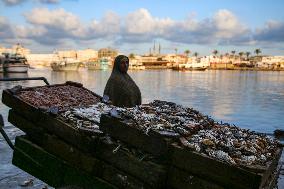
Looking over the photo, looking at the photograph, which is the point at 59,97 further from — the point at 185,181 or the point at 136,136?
the point at 185,181

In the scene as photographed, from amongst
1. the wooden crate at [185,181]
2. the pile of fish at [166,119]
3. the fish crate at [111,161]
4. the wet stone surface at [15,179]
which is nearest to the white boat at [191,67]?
the wet stone surface at [15,179]

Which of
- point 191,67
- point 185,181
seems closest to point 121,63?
point 185,181

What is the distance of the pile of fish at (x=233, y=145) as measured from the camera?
3021 millimetres

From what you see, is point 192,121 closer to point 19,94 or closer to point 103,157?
point 103,157

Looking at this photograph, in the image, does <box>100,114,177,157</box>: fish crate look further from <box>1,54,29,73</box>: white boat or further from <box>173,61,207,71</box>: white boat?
<box>173,61,207,71</box>: white boat

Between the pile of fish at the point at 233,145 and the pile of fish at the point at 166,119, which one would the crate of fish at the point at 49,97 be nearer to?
the pile of fish at the point at 166,119

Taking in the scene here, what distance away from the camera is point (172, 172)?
10.1 ft

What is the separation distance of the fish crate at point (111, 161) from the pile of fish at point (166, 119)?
0.94 ft

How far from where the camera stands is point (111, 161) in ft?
11.2

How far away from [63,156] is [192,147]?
5.05 feet

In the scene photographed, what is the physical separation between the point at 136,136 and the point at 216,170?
2.59ft

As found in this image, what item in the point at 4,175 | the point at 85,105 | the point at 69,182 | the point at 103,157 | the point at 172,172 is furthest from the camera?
the point at 4,175

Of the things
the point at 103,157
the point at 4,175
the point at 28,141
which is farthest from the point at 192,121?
the point at 4,175

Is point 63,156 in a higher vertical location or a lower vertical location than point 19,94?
lower
